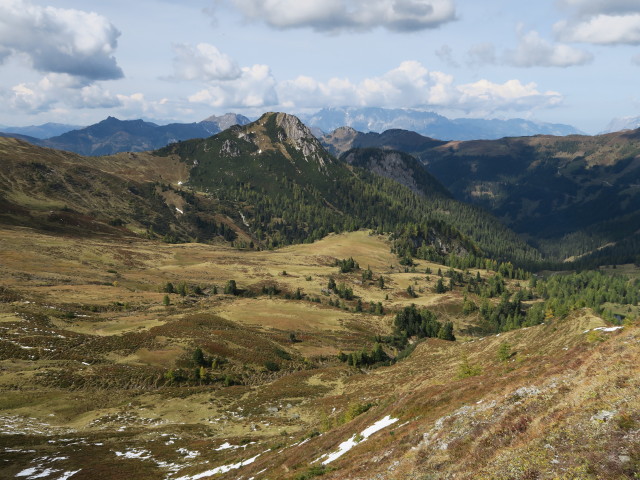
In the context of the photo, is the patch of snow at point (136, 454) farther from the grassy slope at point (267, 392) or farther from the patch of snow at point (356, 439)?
the patch of snow at point (356, 439)

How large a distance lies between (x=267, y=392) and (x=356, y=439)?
45488mm

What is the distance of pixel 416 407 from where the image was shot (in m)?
37.2

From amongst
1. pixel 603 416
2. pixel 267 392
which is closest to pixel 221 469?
pixel 267 392

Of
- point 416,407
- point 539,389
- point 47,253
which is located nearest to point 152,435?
point 416,407

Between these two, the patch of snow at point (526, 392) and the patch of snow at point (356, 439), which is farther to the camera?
the patch of snow at point (356, 439)

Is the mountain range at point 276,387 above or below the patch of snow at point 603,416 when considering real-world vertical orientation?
below

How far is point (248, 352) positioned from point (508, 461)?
86143 millimetres

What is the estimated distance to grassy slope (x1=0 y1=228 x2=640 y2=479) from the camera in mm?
21109

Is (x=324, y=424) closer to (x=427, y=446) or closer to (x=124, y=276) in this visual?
(x=427, y=446)

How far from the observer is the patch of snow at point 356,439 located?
1294 inches

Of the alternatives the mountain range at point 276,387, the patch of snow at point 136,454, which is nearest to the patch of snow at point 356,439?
the mountain range at point 276,387

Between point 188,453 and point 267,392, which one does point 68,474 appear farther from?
point 267,392

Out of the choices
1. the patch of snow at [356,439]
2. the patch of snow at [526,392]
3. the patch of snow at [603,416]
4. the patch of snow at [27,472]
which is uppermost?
the patch of snow at [603,416]

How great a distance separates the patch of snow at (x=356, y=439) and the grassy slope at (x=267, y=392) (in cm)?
146
